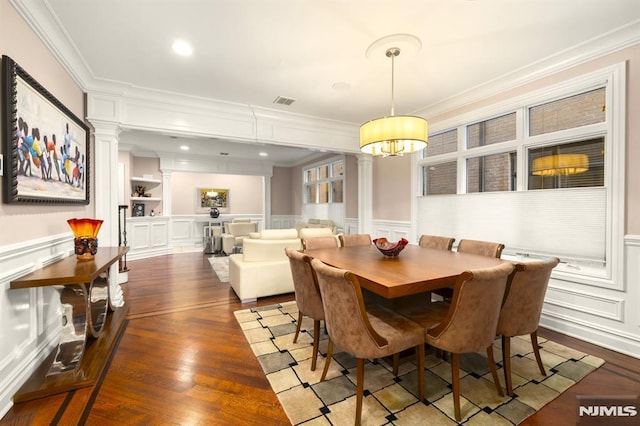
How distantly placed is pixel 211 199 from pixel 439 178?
7.71 metres

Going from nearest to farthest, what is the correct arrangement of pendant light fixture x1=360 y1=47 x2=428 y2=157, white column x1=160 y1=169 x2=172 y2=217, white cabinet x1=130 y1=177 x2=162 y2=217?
1. pendant light fixture x1=360 y1=47 x2=428 y2=157
2. white cabinet x1=130 y1=177 x2=162 y2=217
3. white column x1=160 y1=169 x2=172 y2=217

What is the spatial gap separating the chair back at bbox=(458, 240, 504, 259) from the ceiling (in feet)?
6.03

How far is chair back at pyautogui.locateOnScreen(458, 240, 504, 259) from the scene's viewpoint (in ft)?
8.37

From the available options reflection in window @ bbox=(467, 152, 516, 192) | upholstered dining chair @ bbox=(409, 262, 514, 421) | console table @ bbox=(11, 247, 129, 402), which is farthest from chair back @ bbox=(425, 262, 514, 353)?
console table @ bbox=(11, 247, 129, 402)

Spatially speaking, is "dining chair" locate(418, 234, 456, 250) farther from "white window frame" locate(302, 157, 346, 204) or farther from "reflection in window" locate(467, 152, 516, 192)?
"white window frame" locate(302, 157, 346, 204)

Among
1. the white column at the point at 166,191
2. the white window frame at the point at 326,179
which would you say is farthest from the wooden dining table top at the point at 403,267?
the white column at the point at 166,191

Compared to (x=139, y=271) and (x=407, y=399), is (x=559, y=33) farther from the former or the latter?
(x=139, y=271)

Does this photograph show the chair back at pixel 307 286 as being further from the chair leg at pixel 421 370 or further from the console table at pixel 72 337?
the console table at pixel 72 337

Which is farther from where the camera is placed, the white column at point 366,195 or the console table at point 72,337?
the white column at point 366,195

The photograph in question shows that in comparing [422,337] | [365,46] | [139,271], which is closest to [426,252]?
[422,337]

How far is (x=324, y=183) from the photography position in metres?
7.77

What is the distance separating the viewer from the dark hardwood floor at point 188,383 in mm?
1667

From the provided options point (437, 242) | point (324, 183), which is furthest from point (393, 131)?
point (324, 183)

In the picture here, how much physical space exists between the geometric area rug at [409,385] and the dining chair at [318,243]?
36.7 inches
